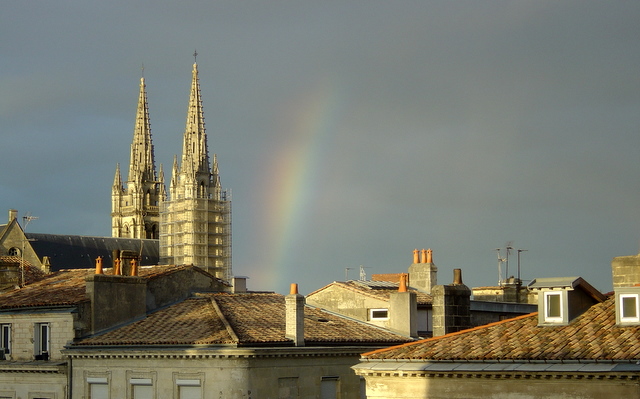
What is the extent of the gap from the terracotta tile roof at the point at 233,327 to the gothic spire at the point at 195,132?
509 feet

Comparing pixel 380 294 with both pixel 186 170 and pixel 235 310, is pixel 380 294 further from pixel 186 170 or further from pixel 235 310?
pixel 186 170

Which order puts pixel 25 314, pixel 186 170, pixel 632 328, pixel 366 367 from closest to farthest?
pixel 632 328 → pixel 366 367 → pixel 25 314 → pixel 186 170

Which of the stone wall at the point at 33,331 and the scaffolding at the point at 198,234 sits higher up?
the scaffolding at the point at 198,234

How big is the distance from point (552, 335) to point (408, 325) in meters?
15.9

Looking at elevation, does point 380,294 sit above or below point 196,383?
above

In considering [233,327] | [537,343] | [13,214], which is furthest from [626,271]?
[13,214]

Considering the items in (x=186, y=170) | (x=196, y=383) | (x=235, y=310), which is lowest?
(x=196, y=383)

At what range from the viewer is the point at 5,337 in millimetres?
42406

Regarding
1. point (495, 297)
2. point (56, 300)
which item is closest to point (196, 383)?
point (56, 300)

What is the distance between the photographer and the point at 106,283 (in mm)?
39812

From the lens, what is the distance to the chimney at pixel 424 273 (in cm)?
4797

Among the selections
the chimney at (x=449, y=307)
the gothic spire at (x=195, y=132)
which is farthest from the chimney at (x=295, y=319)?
the gothic spire at (x=195, y=132)

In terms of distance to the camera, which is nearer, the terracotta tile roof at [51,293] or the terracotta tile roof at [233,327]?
the terracotta tile roof at [233,327]

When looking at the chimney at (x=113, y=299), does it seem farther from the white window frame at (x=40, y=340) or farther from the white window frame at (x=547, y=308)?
the white window frame at (x=547, y=308)
